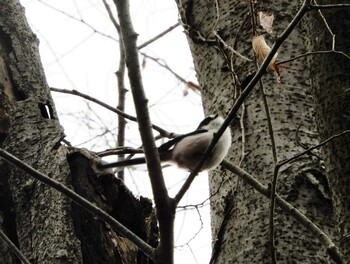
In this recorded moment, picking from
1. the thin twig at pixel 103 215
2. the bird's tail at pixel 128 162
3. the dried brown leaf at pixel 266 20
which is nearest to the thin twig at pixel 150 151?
the thin twig at pixel 103 215

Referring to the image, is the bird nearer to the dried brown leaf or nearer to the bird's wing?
the bird's wing

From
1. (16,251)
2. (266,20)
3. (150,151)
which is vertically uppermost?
(266,20)

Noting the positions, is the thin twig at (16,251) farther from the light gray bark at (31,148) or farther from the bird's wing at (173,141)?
the bird's wing at (173,141)

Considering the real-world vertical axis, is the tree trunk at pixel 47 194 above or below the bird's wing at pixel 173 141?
below

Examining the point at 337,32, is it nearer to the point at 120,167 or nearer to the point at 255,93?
the point at 255,93

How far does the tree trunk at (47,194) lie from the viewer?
1818mm

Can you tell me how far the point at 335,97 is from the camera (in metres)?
1.83

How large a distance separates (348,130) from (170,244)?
0.65 meters

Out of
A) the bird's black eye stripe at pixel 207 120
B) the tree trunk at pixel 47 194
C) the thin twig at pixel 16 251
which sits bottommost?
the thin twig at pixel 16 251

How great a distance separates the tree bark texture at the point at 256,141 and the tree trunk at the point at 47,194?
1.06 feet

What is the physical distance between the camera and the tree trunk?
5.97 ft

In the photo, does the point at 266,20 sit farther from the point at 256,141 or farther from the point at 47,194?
the point at 47,194

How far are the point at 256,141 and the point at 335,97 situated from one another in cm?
50

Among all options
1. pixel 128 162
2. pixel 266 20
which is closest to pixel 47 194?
pixel 128 162
